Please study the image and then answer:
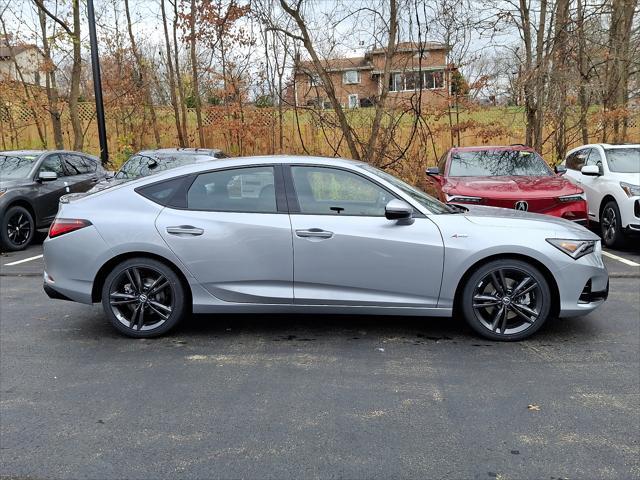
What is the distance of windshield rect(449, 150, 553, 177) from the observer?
341 inches

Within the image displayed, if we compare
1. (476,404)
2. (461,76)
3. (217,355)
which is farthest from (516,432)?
(461,76)

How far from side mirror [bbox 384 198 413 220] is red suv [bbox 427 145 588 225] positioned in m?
3.36

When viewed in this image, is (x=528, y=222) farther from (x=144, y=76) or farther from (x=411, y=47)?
(x=144, y=76)

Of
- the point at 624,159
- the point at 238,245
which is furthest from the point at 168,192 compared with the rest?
the point at 624,159

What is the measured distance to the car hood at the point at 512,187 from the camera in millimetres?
7496

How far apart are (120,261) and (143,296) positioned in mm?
348

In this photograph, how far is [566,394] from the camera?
3498 mm

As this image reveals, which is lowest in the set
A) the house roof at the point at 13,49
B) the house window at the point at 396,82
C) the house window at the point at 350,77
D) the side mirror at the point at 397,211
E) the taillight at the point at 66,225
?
the taillight at the point at 66,225

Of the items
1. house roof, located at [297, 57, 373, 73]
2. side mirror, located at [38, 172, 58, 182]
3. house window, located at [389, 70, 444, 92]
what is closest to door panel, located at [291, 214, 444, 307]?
side mirror, located at [38, 172, 58, 182]

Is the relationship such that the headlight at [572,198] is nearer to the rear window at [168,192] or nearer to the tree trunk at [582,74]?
the rear window at [168,192]

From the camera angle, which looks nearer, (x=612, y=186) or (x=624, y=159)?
(x=612, y=186)

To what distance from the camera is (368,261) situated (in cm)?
430

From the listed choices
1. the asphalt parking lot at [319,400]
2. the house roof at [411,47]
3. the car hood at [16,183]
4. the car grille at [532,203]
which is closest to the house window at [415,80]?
the house roof at [411,47]

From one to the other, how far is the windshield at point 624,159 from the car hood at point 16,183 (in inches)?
379
